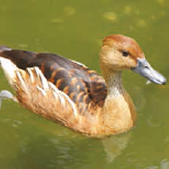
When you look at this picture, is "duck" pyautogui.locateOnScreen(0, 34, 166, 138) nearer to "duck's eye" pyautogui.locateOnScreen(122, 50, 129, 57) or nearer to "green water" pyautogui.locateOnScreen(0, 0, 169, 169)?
"duck's eye" pyautogui.locateOnScreen(122, 50, 129, 57)

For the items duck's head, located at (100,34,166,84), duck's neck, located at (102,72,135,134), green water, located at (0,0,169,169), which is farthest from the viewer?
duck's neck, located at (102,72,135,134)

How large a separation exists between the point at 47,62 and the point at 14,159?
1.27 m

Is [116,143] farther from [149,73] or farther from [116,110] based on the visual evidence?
[149,73]

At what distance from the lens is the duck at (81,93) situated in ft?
19.4

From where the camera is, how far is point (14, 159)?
5.83m

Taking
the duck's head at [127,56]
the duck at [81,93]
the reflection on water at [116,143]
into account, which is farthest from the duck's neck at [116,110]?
the duck's head at [127,56]

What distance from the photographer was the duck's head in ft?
18.2

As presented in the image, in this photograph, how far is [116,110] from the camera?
6031mm

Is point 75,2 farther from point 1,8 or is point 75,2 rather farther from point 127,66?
point 127,66

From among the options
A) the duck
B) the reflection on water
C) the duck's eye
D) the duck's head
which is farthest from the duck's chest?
the duck's eye

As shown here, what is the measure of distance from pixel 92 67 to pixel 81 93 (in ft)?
3.79

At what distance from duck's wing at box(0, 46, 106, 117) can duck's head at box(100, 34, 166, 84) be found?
55 cm

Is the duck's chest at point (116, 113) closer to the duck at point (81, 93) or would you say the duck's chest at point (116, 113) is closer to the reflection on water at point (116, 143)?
the duck at point (81, 93)

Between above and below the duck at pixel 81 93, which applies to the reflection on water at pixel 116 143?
below
